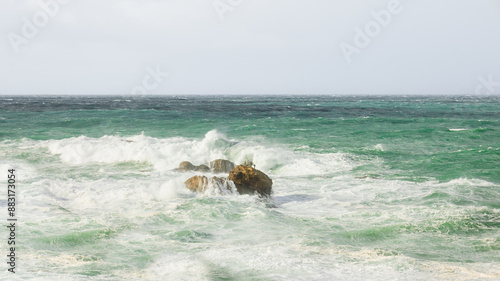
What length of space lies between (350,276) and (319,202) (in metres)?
5.18

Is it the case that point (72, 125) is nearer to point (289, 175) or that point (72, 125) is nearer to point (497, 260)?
point (289, 175)

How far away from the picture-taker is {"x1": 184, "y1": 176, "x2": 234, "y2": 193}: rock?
38.4 ft

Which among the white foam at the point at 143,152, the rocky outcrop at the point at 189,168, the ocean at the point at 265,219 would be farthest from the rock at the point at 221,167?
the white foam at the point at 143,152

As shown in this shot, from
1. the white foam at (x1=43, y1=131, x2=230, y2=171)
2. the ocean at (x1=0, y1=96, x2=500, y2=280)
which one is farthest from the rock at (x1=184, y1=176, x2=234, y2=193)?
the white foam at (x1=43, y1=131, x2=230, y2=171)

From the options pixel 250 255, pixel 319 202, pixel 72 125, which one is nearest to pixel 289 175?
pixel 319 202

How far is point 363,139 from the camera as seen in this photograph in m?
26.1

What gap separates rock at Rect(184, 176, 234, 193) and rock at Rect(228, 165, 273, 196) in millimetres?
200

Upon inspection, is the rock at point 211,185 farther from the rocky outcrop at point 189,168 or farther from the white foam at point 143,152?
the white foam at point 143,152

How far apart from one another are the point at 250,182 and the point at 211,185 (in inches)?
42.1

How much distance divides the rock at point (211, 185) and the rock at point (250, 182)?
20 centimetres

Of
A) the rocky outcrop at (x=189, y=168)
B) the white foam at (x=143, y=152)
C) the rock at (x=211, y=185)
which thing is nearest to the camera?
the rock at (x=211, y=185)

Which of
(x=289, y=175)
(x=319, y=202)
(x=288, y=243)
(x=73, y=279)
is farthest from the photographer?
(x=289, y=175)

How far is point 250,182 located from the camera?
463 inches

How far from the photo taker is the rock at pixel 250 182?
1173cm
